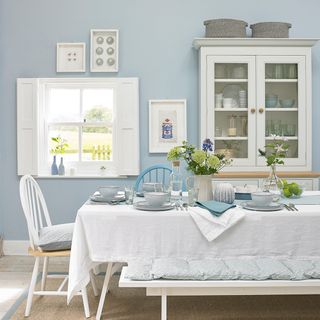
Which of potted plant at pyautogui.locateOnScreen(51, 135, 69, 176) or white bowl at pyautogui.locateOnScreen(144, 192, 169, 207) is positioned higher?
potted plant at pyautogui.locateOnScreen(51, 135, 69, 176)

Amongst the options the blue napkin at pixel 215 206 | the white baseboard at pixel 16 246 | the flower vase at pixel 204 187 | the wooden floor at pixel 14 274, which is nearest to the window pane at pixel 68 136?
the white baseboard at pixel 16 246

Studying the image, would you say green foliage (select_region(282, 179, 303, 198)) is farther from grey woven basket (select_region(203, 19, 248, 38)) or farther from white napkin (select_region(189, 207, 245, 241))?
grey woven basket (select_region(203, 19, 248, 38))

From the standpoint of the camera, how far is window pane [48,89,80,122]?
495 cm

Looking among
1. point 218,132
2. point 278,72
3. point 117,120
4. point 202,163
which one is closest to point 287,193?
point 202,163

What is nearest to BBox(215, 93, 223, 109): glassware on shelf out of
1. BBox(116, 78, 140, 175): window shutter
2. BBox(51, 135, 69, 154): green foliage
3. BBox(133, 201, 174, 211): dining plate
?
BBox(116, 78, 140, 175): window shutter

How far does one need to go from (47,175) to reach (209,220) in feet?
8.48

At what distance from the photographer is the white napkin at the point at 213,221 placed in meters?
2.64

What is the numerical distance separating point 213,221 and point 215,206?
0.13m

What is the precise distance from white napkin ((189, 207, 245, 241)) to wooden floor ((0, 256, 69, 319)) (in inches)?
55.7

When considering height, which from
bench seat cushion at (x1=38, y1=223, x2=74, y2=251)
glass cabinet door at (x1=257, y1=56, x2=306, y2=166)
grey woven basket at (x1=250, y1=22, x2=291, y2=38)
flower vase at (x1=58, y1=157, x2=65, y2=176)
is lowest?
bench seat cushion at (x1=38, y1=223, x2=74, y2=251)

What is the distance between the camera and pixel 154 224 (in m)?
2.70

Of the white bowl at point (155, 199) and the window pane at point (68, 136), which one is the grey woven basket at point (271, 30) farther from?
the white bowl at point (155, 199)

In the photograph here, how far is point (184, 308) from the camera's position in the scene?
10.5 ft

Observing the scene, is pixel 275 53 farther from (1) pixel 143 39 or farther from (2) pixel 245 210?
(2) pixel 245 210
